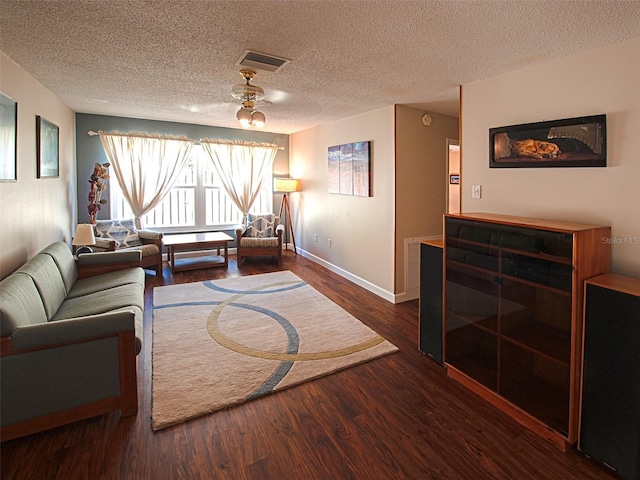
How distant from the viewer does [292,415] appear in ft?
7.32

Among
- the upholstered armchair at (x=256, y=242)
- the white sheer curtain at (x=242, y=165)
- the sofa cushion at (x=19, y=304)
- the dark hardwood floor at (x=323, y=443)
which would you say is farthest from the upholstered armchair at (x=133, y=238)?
the dark hardwood floor at (x=323, y=443)

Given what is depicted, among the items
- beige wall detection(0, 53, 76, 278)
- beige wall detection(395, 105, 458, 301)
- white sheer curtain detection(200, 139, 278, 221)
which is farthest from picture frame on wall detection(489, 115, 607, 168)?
white sheer curtain detection(200, 139, 278, 221)

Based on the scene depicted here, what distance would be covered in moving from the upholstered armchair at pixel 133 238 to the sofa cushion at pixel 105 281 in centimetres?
142

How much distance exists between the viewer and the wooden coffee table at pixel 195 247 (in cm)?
548

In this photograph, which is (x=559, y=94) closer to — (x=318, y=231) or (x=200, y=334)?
(x=200, y=334)

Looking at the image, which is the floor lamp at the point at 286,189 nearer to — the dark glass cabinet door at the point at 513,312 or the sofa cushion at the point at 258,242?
the sofa cushion at the point at 258,242

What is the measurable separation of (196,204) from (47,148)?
9.71ft

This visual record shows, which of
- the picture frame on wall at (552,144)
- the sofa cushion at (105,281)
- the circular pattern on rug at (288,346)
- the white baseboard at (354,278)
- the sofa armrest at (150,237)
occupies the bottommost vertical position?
the circular pattern on rug at (288,346)

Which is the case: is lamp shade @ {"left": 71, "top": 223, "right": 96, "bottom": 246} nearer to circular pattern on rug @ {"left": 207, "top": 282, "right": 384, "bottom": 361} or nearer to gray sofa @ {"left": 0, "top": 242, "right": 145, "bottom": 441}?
gray sofa @ {"left": 0, "top": 242, "right": 145, "bottom": 441}

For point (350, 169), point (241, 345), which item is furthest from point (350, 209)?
point (241, 345)

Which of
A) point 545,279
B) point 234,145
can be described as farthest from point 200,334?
point 234,145

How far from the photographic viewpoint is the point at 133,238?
530 cm

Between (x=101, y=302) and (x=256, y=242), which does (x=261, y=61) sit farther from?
(x=256, y=242)

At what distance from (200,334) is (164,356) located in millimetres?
434
